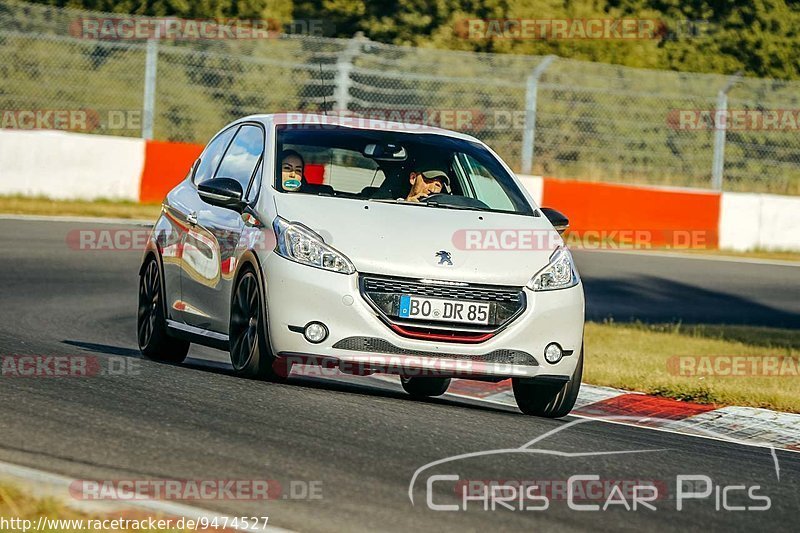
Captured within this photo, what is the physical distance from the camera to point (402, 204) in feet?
29.6

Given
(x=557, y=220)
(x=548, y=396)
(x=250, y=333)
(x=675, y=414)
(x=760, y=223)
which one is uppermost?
(x=557, y=220)

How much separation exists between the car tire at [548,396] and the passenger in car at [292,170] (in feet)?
5.65

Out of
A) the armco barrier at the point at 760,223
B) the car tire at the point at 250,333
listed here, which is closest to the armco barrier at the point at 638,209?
the armco barrier at the point at 760,223

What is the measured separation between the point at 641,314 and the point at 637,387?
565 centimetres

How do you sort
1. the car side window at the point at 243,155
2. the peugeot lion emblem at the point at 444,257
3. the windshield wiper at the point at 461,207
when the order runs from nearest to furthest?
the peugeot lion emblem at the point at 444,257, the windshield wiper at the point at 461,207, the car side window at the point at 243,155

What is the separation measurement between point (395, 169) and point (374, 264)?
167cm

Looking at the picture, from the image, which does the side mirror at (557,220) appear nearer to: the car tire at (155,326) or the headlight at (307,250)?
the headlight at (307,250)

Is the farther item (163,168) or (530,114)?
(530,114)

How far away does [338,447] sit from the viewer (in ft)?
22.4

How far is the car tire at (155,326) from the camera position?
10109mm

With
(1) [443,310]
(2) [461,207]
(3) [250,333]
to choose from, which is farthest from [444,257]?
(3) [250,333]

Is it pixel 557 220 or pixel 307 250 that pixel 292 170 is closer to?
pixel 307 250

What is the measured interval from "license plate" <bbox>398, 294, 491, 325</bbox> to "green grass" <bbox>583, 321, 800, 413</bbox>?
A: 2.80 m

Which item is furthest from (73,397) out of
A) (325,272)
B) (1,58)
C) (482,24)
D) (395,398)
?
(482,24)
